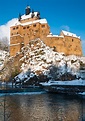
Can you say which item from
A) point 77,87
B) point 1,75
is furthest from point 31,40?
point 77,87

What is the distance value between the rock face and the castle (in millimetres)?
2450

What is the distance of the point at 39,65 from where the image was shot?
77500 millimetres

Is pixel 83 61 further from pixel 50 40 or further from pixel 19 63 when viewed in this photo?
pixel 19 63

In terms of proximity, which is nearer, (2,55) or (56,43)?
(56,43)

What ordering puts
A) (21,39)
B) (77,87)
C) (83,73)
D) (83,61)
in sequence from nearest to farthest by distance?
1. (77,87)
2. (83,73)
3. (83,61)
4. (21,39)

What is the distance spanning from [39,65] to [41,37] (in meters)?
13.0

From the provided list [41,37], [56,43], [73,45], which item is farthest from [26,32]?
[73,45]

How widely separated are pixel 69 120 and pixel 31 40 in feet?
219

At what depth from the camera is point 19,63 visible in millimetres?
83875

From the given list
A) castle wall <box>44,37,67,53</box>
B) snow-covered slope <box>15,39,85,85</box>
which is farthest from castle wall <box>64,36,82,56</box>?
snow-covered slope <box>15,39,85,85</box>

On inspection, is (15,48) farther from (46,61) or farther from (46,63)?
(46,63)

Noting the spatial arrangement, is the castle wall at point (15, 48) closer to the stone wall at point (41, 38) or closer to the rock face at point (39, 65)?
the stone wall at point (41, 38)

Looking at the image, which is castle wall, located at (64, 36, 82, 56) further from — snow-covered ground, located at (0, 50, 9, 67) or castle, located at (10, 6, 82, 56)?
snow-covered ground, located at (0, 50, 9, 67)

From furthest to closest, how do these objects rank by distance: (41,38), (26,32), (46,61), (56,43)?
(26,32) < (41,38) < (56,43) < (46,61)
